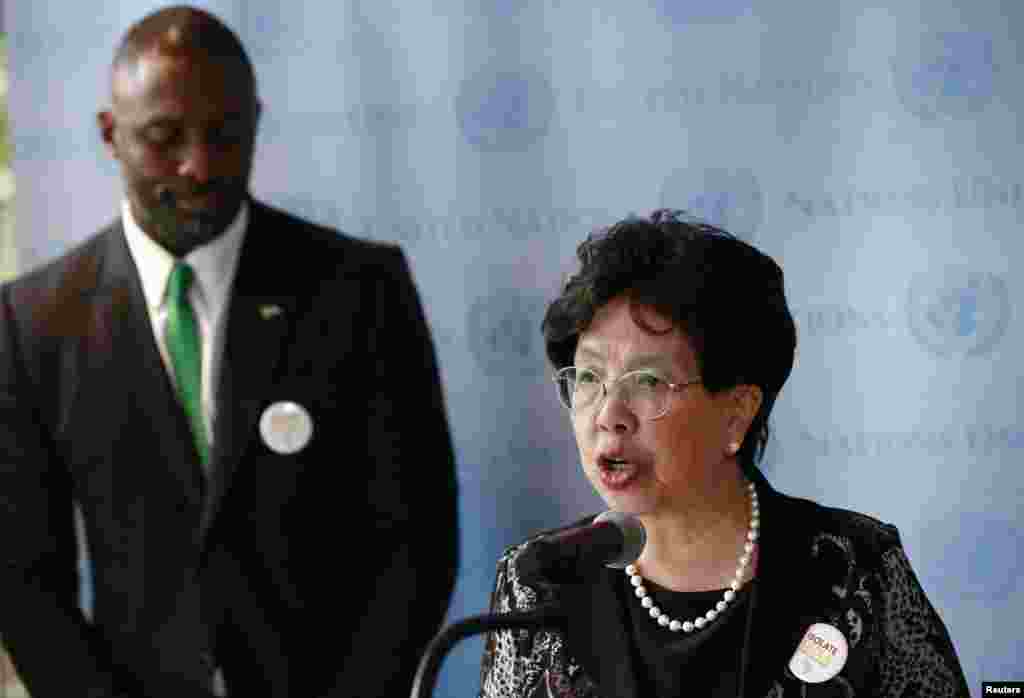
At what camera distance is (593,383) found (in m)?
2.05

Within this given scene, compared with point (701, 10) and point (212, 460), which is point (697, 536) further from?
point (701, 10)

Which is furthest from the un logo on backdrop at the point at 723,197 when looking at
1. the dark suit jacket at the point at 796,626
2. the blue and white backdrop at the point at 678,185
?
the dark suit jacket at the point at 796,626

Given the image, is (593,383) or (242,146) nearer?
(593,383)

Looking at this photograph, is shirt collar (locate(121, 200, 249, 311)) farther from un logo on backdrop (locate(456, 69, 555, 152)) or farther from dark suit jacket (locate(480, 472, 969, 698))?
dark suit jacket (locate(480, 472, 969, 698))

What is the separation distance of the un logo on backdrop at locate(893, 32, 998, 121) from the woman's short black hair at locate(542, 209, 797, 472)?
1.12 m

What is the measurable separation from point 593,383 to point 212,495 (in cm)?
117

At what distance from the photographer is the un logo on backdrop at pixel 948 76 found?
3.03m

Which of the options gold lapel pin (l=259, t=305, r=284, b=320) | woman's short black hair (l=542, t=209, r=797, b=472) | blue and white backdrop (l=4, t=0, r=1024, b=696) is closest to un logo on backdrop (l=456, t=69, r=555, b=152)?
blue and white backdrop (l=4, t=0, r=1024, b=696)

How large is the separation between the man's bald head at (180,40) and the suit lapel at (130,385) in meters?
0.38

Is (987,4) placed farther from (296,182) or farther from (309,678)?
(309,678)

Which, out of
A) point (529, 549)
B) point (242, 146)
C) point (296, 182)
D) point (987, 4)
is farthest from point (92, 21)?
point (529, 549)

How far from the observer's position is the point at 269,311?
9.92ft

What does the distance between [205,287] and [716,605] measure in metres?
1.37

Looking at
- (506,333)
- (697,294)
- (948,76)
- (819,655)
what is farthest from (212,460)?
(948,76)
